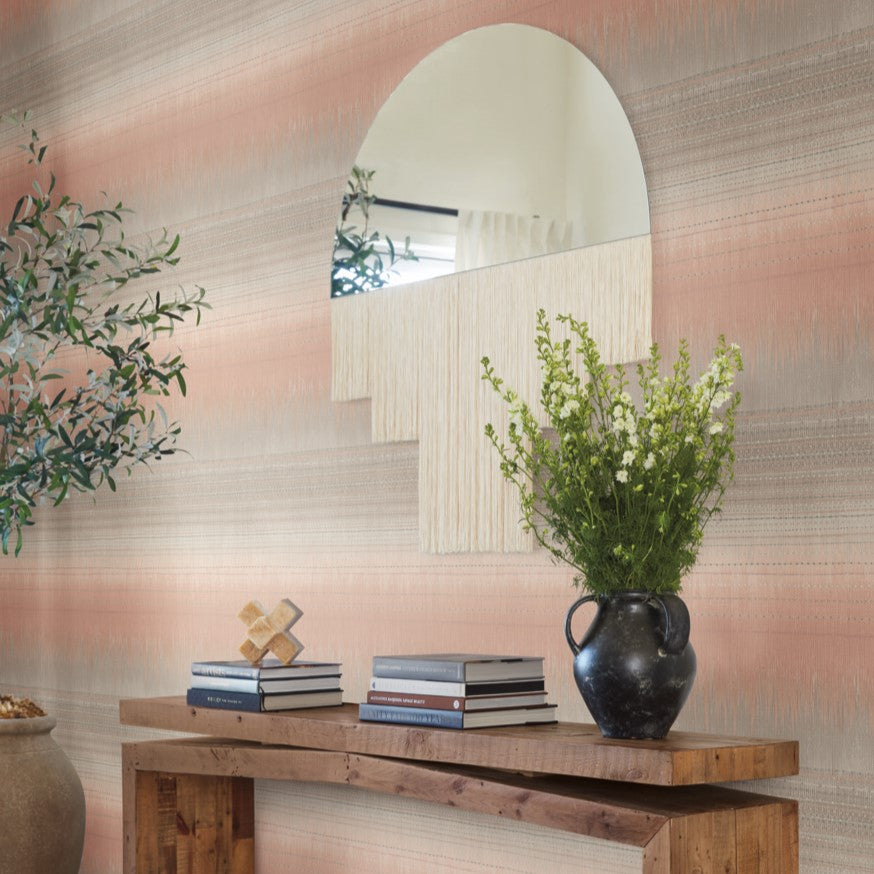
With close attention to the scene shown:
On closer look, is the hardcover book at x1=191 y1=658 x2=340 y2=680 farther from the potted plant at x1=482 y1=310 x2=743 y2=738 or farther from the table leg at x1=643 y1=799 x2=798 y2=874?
the table leg at x1=643 y1=799 x2=798 y2=874

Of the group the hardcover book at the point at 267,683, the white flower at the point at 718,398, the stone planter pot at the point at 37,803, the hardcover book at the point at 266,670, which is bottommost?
the stone planter pot at the point at 37,803

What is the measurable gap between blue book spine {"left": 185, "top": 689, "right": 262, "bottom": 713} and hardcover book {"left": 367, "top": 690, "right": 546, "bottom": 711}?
0.35m

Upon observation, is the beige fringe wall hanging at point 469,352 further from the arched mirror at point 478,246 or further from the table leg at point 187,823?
the table leg at point 187,823

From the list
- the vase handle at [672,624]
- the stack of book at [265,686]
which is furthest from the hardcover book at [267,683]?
the vase handle at [672,624]

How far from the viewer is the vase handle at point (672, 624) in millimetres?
1959

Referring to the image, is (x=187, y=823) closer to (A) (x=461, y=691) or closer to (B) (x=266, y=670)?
(B) (x=266, y=670)

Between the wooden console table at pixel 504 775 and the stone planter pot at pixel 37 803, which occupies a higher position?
the wooden console table at pixel 504 775

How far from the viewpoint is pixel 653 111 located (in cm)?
233

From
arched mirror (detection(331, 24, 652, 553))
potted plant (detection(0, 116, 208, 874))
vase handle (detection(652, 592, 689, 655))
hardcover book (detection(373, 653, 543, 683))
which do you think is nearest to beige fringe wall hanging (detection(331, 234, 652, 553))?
arched mirror (detection(331, 24, 652, 553))

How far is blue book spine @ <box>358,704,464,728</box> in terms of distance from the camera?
222 centimetres

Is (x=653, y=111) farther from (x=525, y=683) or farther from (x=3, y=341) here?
(x=3, y=341)

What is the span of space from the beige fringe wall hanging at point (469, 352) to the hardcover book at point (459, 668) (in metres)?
0.27

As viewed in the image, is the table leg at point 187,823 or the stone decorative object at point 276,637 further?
the table leg at point 187,823

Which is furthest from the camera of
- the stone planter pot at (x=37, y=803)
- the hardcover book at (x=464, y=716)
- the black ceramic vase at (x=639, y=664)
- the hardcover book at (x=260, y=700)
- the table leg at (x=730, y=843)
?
the stone planter pot at (x=37, y=803)
